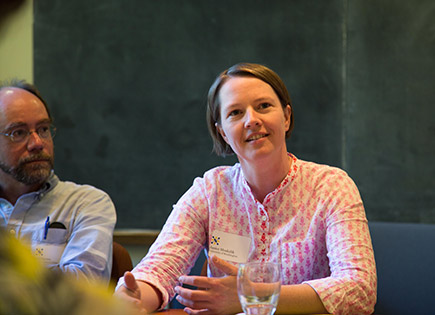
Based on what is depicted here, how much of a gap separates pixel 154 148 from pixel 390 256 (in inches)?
70.0

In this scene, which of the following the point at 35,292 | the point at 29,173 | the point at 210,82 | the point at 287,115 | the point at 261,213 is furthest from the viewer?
the point at 210,82

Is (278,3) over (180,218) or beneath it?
over

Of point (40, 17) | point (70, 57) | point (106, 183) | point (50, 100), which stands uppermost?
point (40, 17)

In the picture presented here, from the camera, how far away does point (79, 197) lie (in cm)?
246

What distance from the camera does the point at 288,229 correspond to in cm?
189

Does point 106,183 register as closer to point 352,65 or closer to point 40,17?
point 40,17

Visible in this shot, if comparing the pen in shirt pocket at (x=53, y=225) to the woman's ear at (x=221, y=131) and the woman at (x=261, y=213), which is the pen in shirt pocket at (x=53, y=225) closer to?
the woman at (x=261, y=213)

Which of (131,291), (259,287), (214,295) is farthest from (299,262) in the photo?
(259,287)

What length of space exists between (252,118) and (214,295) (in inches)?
27.9

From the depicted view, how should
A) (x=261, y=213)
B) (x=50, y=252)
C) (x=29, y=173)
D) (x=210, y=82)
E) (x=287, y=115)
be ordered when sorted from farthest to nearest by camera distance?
(x=210, y=82)
(x=29, y=173)
(x=50, y=252)
(x=287, y=115)
(x=261, y=213)

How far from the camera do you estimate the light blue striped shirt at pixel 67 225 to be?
2238mm

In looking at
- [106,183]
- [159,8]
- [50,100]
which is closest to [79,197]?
[106,183]

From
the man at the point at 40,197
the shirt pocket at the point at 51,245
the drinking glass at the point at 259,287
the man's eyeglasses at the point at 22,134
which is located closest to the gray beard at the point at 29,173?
the man at the point at 40,197

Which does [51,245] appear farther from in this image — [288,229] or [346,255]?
[346,255]
